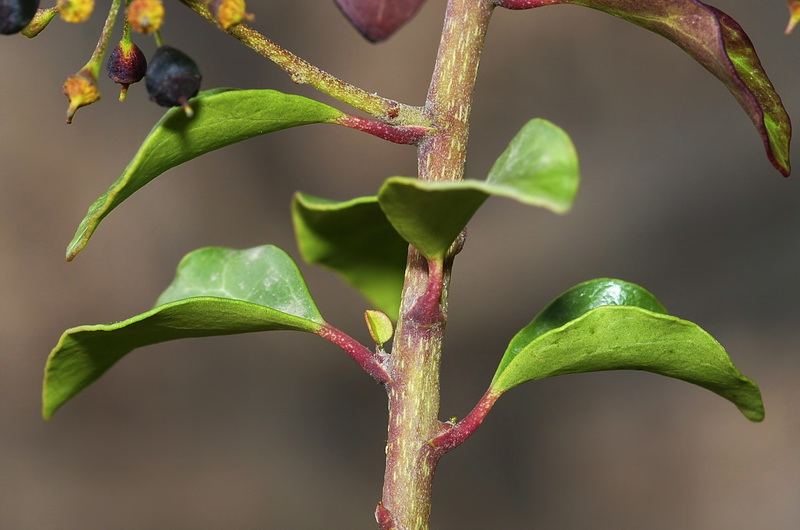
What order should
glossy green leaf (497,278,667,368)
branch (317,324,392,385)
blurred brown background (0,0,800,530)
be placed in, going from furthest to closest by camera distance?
blurred brown background (0,0,800,530), glossy green leaf (497,278,667,368), branch (317,324,392,385)

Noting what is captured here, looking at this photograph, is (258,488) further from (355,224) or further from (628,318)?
(628,318)

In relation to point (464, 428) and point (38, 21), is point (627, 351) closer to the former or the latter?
point (464, 428)

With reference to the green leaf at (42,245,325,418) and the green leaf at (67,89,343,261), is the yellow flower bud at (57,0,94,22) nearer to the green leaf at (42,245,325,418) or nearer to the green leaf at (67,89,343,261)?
the green leaf at (67,89,343,261)

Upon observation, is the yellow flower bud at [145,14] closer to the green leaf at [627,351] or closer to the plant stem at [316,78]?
the plant stem at [316,78]

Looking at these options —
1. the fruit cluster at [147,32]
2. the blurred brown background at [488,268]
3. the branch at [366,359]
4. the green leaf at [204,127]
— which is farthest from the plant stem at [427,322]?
the blurred brown background at [488,268]

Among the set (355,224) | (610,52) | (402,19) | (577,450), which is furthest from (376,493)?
(402,19)

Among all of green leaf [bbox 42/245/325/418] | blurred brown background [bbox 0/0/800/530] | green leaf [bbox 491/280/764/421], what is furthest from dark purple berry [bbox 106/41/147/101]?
blurred brown background [bbox 0/0/800/530]
